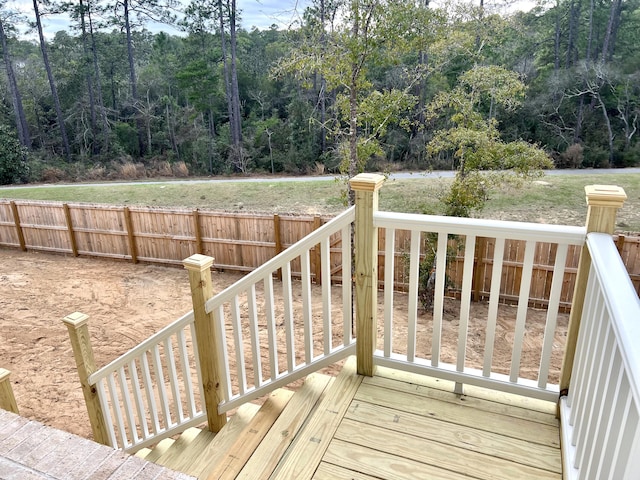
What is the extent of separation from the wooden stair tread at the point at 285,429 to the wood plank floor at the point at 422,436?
0.07 m

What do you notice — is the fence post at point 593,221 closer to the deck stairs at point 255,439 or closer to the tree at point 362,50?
the deck stairs at point 255,439

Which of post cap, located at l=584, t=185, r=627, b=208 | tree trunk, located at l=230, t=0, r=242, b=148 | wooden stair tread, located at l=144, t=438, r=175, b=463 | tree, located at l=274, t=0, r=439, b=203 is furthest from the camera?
tree trunk, located at l=230, t=0, r=242, b=148

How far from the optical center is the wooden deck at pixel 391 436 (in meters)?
1.71

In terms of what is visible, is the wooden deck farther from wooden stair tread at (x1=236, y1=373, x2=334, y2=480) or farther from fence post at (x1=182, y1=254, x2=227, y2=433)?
fence post at (x1=182, y1=254, x2=227, y2=433)

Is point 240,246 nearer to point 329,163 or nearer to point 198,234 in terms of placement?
point 198,234

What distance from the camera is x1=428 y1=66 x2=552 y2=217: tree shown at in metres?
6.21

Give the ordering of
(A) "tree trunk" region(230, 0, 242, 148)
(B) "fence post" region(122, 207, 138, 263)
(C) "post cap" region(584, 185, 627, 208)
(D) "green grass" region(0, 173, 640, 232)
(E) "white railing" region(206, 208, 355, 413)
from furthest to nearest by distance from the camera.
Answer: (A) "tree trunk" region(230, 0, 242, 148) < (D) "green grass" region(0, 173, 640, 232) < (B) "fence post" region(122, 207, 138, 263) < (E) "white railing" region(206, 208, 355, 413) < (C) "post cap" region(584, 185, 627, 208)

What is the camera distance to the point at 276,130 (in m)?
20.3

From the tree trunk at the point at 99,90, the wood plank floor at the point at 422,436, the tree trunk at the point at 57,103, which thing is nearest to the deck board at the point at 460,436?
the wood plank floor at the point at 422,436

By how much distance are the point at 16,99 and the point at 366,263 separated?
22.3 m

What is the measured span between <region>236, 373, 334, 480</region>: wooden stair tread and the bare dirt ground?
11.1 feet

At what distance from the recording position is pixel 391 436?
188cm

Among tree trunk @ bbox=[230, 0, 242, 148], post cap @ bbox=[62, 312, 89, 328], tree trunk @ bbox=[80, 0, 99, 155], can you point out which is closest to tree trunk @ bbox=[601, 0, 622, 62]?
tree trunk @ bbox=[230, 0, 242, 148]

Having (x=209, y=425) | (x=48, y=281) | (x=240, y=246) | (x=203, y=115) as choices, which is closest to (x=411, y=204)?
(x=240, y=246)
